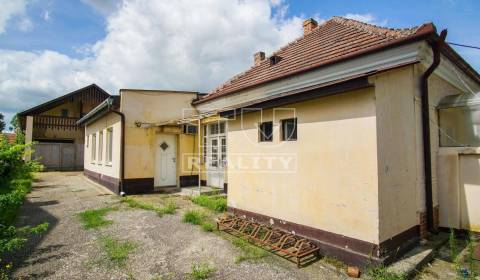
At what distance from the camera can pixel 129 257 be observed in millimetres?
4371

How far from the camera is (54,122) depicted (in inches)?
829

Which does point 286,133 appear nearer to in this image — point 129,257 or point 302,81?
point 302,81

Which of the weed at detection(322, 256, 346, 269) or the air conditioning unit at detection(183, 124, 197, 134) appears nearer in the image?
the weed at detection(322, 256, 346, 269)

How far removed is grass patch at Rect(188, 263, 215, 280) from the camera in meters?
3.74

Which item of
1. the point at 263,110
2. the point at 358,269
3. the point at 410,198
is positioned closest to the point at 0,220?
the point at 263,110

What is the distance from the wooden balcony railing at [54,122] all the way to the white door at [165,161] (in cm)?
1500

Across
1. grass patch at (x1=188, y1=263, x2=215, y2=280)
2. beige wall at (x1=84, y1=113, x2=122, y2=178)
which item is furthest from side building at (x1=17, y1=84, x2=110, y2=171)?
grass patch at (x1=188, y1=263, x2=215, y2=280)

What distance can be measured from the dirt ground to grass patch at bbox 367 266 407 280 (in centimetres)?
38

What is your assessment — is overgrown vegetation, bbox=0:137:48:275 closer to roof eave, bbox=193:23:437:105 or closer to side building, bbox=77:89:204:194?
side building, bbox=77:89:204:194

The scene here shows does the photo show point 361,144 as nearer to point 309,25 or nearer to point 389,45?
point 389,45

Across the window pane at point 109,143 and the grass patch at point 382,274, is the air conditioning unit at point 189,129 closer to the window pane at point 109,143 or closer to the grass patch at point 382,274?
the window pane at point 109,143

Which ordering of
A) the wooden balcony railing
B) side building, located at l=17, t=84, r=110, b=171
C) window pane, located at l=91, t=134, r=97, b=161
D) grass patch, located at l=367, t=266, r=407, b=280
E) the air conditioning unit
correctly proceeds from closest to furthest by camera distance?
grass patch, located at l=367, t=266, r=407, b=280
the air conditioning unit
window pane, located at l=91, t=134, r=97, b=161
side building, located at l=17, t=84, r=110, b=171
the wooden balcony railing

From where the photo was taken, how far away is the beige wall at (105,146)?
393 inches

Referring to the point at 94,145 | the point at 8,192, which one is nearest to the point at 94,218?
the point at 8,192
